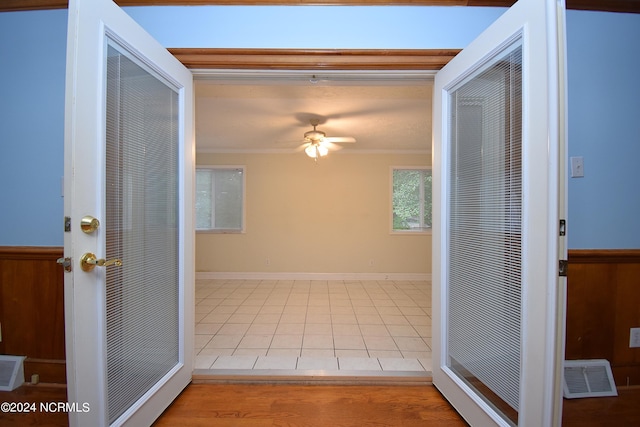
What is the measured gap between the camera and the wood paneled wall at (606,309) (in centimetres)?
165

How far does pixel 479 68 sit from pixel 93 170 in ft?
5.61

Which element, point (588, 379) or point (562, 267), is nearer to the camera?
point (562, 267)

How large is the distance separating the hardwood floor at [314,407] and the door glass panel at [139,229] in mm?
293

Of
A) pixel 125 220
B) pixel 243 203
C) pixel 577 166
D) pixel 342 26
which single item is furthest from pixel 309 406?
pixel 243 203

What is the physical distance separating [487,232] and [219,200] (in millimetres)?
4447

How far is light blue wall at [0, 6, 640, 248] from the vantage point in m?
1.61

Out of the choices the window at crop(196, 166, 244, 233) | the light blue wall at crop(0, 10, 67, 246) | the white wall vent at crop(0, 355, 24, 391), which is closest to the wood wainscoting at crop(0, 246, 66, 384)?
the white wall vent at crop(0, 355, 24, 391)

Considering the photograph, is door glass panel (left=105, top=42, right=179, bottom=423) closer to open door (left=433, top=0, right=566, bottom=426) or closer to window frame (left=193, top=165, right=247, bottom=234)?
open door (left=433, top=0, right=566, bottom=426)

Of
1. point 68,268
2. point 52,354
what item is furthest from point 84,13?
point 52,354

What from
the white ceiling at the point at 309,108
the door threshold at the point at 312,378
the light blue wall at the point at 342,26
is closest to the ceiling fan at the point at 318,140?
the white ceiling at the point at 309,108

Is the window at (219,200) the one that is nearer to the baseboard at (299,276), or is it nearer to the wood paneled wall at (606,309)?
the baseboard at (299,276)

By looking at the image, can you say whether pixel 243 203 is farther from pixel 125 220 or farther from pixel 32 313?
pixel 125 220

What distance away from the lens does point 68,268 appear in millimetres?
951

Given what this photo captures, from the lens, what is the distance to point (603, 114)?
1630 millimetres
